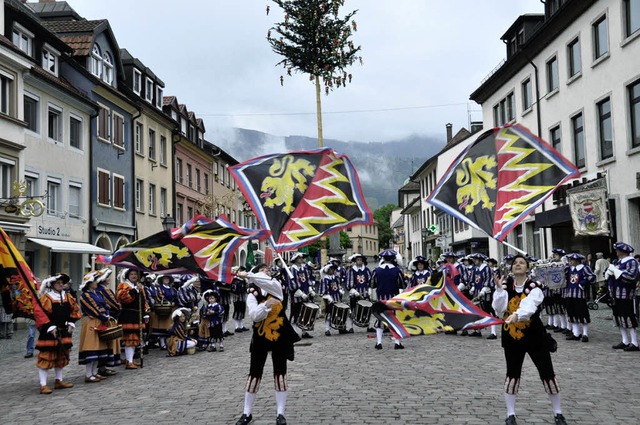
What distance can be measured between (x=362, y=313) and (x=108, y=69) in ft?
76.6

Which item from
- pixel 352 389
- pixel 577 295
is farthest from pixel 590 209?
pixel 352 389

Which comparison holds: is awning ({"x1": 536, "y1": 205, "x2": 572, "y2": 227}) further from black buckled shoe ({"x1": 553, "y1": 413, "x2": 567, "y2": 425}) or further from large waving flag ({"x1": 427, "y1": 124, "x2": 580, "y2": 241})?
black buckled shoe ({"x1": 553, "y1": 413, "x2": 567, "y2": 425})

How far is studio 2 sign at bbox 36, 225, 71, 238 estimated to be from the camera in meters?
26.3

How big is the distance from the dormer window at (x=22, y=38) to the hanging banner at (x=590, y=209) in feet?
68.8

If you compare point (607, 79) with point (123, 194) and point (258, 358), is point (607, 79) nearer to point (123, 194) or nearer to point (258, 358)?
point (258, 358)

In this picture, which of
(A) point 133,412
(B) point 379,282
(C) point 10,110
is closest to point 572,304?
(B) point 379,282

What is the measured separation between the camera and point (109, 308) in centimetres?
1264

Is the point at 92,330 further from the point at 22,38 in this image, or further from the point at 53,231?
the point at 22,38

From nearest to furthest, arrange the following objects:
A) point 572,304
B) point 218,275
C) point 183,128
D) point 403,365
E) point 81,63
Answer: point 218,275 < point 403,365 < point 572,304 < point 81,63 < point 183,128

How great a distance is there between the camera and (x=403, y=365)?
39.8 feet

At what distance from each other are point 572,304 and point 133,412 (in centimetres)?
1029

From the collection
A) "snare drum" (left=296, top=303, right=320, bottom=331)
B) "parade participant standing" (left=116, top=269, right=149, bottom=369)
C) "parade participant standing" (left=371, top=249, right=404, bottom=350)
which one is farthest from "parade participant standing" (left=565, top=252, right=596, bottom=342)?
"parade participant standing" (left=116, top=269, right=149, bottom=369)

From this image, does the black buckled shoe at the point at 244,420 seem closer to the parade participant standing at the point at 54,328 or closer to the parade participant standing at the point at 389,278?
the parade participant standing at the point at 54,328

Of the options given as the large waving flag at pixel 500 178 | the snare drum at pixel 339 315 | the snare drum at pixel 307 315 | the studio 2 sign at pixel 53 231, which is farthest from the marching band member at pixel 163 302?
the studio 2 sign at pixel 53 231
